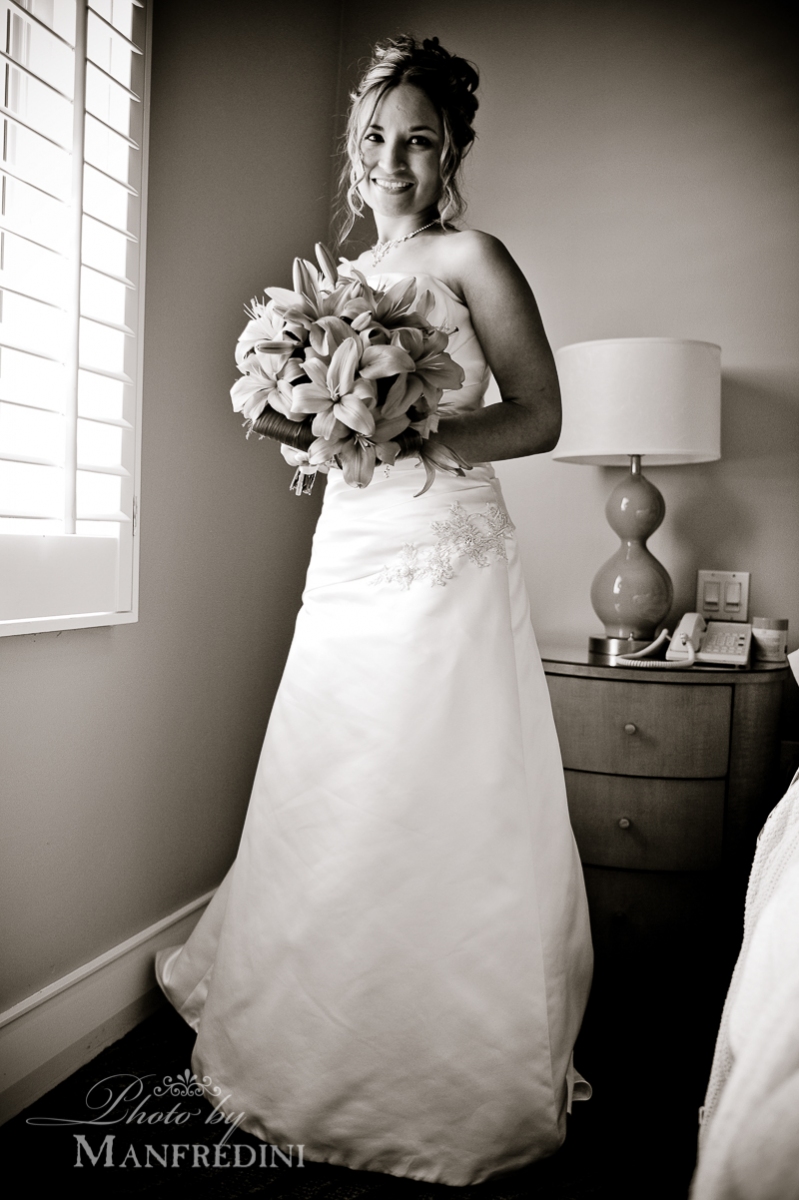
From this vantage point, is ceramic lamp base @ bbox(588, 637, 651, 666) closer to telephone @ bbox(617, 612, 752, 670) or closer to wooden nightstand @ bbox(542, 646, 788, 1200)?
telephone @ bbox(617, 612, 752, 670)

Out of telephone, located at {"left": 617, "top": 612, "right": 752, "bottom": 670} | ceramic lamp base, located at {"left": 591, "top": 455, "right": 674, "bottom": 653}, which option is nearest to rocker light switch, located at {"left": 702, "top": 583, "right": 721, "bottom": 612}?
telephone, located at {"left": 617, "top": 612, "right": 752, "bottom": 670}

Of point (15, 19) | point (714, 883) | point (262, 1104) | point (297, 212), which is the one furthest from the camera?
point (297, 212)

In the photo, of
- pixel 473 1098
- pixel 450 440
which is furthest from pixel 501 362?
pixel 473 1098

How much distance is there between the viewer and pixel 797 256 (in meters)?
2.32

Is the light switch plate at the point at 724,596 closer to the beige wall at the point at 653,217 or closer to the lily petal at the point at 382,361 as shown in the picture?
the beige wall at the point at 653,217

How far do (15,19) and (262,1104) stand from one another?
189cm

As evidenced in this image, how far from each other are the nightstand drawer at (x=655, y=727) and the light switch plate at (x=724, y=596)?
473 mm

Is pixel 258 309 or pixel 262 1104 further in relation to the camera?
pixel 262 1104

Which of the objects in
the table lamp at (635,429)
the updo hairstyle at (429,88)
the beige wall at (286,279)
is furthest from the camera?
the table lamp at (635,429)

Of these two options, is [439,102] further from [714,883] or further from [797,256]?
[714,883]

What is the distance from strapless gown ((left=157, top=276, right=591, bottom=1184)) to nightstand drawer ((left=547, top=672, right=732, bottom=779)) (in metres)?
0.49

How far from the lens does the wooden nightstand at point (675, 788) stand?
6.41 feet

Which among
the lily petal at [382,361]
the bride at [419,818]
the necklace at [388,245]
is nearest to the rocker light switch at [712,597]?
the bride at [419,818]

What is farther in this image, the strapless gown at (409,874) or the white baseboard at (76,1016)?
the white baseboard at (76,1016)
